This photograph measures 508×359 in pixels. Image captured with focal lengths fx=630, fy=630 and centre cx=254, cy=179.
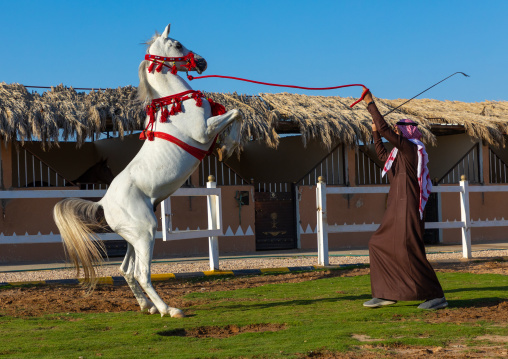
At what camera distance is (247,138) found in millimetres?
12977

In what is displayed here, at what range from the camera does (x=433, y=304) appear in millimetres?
5551

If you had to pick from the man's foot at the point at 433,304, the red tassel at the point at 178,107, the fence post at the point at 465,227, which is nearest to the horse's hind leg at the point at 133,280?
the red tassel at the point at 178,107

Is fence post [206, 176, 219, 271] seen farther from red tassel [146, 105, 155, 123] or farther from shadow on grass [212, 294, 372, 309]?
red tassel [146, 105, 155, 123]

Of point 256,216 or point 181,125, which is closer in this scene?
point 181,125

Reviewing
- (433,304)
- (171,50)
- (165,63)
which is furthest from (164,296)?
(433,304)

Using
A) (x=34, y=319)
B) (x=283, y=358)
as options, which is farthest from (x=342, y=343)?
(x=34, y=319)

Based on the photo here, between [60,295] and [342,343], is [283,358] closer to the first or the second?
[342,343]

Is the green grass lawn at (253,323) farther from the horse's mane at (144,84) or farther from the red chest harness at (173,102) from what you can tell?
the horse's mane at (144,84)

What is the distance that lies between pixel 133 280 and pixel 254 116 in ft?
25.6

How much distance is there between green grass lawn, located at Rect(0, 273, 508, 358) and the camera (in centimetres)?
414

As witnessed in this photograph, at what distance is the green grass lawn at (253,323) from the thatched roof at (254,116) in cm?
629

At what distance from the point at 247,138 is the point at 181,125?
291 inches

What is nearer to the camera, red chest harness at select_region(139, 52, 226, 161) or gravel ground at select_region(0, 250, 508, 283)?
red chest harness at select_region(139, 52, 226, 161)

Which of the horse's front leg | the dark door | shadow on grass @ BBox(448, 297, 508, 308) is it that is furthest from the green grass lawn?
the dark door
